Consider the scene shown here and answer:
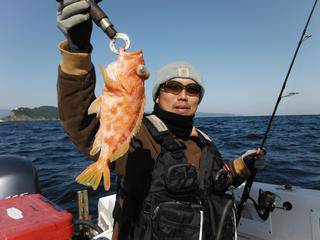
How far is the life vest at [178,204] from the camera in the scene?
2.38 m

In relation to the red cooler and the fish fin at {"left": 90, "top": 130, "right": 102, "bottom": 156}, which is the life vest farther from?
the red cooler

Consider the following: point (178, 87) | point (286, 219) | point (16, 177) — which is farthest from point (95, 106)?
point (16, 177)

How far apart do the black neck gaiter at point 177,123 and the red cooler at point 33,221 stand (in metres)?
1.72

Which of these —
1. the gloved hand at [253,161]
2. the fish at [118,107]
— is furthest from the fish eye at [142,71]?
the gloved hand at [253,161]

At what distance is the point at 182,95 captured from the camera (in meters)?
2.99

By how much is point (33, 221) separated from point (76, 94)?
2.01 metres

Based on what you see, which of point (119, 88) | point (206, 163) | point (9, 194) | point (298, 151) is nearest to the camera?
point (119, 88)

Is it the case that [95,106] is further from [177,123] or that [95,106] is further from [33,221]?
[33,221]

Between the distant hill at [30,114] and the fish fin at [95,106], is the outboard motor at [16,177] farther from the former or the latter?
the distant hill at [30,114]

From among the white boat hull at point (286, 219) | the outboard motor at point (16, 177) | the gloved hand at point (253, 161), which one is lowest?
the white boat hull at point (286, 219)

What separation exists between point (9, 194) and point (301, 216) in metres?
4.15

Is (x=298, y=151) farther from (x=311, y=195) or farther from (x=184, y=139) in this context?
(x=184, y=139)

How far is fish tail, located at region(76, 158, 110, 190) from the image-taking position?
1.81 m

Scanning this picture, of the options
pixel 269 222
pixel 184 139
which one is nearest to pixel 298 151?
pixel 269 222
